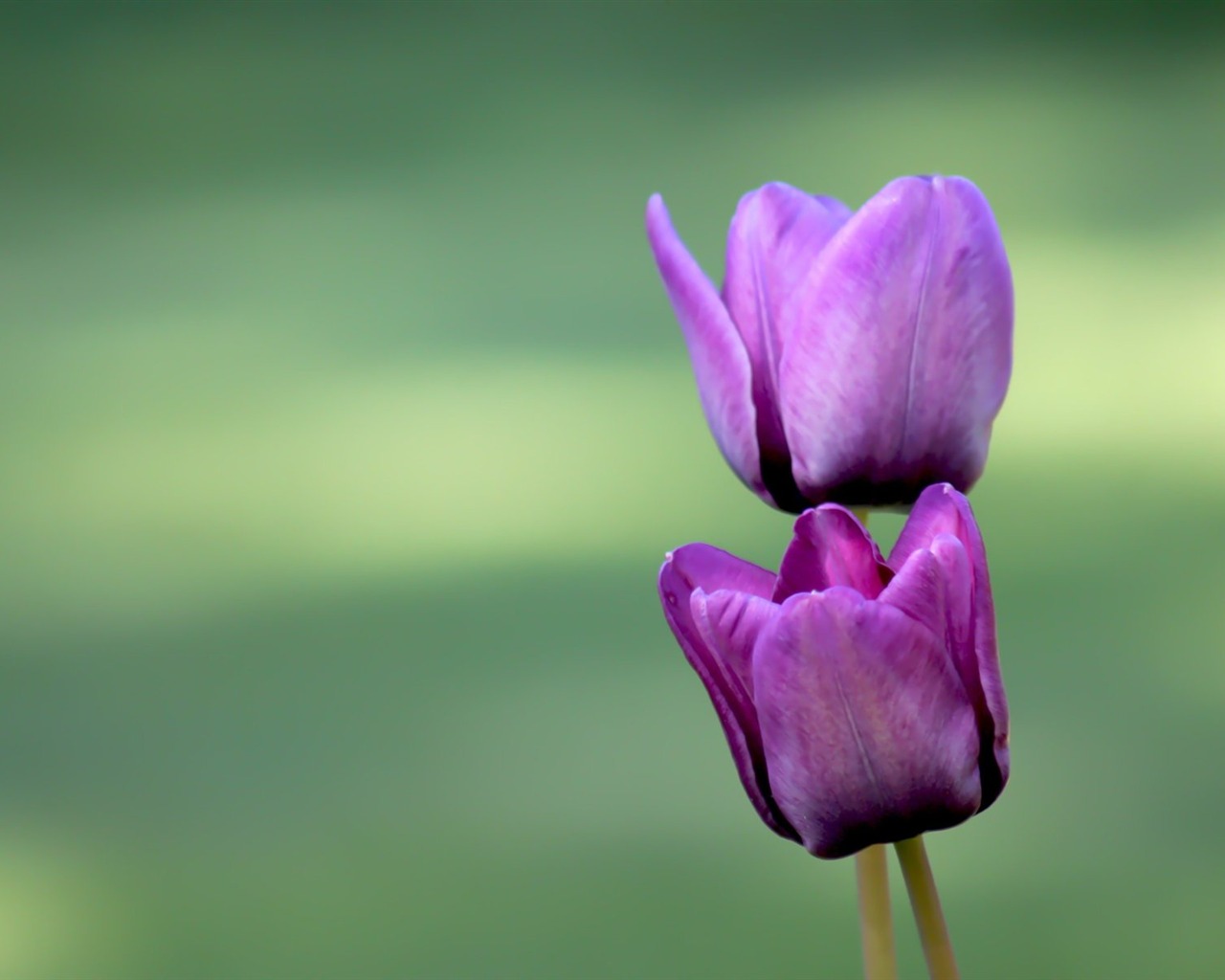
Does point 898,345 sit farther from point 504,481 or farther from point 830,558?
point 504,481

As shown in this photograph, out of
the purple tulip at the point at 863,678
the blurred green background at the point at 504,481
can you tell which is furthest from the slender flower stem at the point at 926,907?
the blurred green background at the point at 504,481

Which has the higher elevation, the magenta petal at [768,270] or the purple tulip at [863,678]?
the magenta petal at [768,270]

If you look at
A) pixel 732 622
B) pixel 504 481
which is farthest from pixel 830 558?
pixel 504 481

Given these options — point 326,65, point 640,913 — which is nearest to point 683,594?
point 640,913

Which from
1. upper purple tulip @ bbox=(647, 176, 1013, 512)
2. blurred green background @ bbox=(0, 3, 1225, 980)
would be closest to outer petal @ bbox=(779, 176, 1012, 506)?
upper purple tulip @ bbox=(647, 176, 1013, 512)

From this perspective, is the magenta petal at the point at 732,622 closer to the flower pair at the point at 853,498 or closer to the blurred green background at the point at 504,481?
the flower pair at the point at 853,498

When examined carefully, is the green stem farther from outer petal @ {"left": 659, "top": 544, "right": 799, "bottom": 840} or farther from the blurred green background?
the blurred green background
